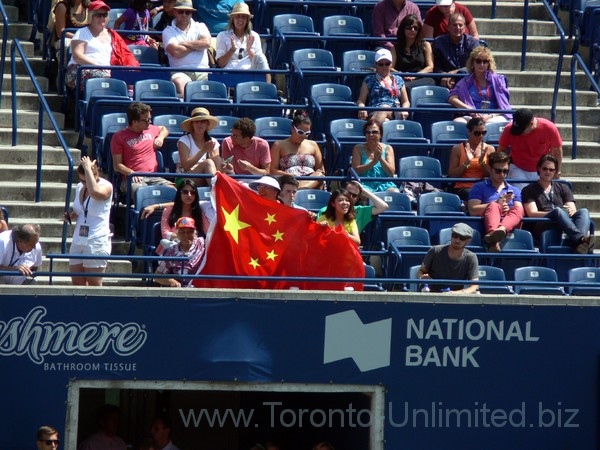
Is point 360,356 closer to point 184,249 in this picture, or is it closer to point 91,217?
point 184,249

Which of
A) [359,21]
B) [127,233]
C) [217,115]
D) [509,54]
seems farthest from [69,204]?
[509,54]

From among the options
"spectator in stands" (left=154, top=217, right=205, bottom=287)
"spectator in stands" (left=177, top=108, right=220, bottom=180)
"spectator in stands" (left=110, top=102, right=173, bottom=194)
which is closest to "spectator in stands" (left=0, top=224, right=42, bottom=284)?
"spectator in stands" (left=154, top=217, right=205, bottom=287)

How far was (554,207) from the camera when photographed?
16.8 metres

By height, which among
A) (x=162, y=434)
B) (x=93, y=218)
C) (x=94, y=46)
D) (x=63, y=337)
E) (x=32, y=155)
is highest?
(x=94, y=46)

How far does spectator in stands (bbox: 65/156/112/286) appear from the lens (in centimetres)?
1516

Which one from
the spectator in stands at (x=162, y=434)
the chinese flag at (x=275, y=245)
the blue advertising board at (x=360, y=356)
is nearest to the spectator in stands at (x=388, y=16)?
the chinese flag at (x=275, y=245)

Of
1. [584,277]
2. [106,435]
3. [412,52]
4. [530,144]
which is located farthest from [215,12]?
[106,435]

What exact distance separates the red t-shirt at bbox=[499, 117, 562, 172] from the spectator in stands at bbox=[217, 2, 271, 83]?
3186mm

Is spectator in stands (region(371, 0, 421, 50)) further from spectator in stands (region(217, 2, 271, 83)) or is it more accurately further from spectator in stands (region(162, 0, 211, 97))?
spectator in stands (region(162, 0, 211, 97))

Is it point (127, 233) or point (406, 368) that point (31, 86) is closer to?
point (127, 233)

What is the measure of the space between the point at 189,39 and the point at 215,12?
1192 mm

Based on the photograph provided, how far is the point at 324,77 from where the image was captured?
19.0m

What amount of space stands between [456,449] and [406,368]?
873 millimetres

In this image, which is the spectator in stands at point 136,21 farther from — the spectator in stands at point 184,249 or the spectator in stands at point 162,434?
the spectator in stands at point 162,434
